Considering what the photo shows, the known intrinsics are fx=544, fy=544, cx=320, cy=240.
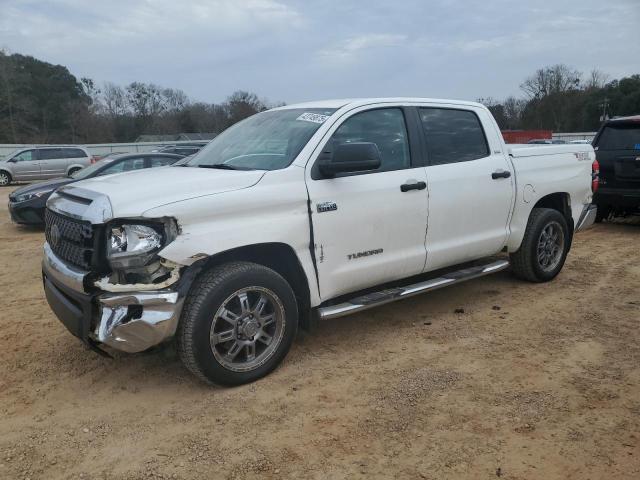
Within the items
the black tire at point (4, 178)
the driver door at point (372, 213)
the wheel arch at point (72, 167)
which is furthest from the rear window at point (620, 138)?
the black tire at point (4, 178)

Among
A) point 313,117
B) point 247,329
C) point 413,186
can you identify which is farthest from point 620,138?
point 247,329

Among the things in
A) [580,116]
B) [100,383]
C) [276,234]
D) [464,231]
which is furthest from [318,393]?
[580,116]

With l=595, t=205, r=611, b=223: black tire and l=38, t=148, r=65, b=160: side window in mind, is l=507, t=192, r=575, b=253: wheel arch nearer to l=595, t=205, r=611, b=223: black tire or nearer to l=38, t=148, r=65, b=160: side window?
l=595, t=205, r=611, b=223: black tire

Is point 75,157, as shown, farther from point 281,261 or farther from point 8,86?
point 8,86

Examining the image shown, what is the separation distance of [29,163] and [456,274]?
2210 centimetres

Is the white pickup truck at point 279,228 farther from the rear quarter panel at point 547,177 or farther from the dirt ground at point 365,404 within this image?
the dirt ground at point 365,404

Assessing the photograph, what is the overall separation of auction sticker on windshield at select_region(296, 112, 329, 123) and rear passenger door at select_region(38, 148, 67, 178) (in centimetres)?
2058

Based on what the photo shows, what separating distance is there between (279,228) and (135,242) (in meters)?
0.92

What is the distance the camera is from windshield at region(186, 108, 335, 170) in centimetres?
400

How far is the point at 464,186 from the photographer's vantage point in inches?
186

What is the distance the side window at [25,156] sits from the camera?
22234 mm

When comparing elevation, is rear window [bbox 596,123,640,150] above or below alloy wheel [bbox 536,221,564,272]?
above

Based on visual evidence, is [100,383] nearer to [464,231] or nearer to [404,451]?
[404,451]

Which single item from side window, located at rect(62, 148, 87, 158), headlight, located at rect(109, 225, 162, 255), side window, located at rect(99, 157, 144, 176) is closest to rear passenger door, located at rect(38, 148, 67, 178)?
side window, located at rect(62, 148, 87, 158)
